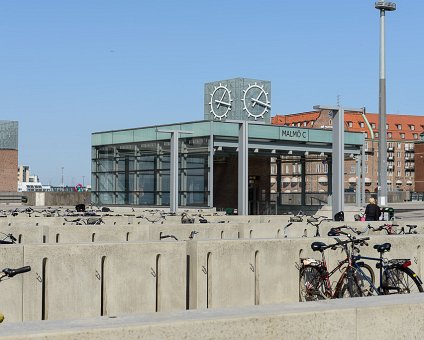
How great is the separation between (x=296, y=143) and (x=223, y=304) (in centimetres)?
3529

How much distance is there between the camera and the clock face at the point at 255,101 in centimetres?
4491

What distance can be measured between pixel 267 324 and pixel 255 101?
4123 centimetres

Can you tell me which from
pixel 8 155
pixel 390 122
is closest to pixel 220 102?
pixel 8 155

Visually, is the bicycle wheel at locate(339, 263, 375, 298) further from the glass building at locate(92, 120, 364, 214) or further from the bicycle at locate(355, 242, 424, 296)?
the glass building at locate(92, 120, 364, 214)

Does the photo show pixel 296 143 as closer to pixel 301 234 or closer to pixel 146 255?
pixel 301 234

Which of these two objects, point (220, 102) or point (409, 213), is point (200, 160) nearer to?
point (220, 102)

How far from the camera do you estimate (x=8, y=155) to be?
9788 cm

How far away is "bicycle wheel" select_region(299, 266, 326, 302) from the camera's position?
9.38 metres

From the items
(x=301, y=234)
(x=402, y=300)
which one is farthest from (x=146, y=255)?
(x=301, y=234)

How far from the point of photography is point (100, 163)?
4872cm

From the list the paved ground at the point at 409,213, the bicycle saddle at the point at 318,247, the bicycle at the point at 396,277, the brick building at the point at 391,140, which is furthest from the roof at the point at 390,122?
the bicycle at the point at 396,277

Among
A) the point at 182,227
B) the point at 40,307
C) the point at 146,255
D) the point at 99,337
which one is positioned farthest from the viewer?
the point at 182,227

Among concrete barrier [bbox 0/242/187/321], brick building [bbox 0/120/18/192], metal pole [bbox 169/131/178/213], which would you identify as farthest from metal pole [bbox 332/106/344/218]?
brick building [bbox 0/120/18/192]

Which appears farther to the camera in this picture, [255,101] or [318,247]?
[255,101]
